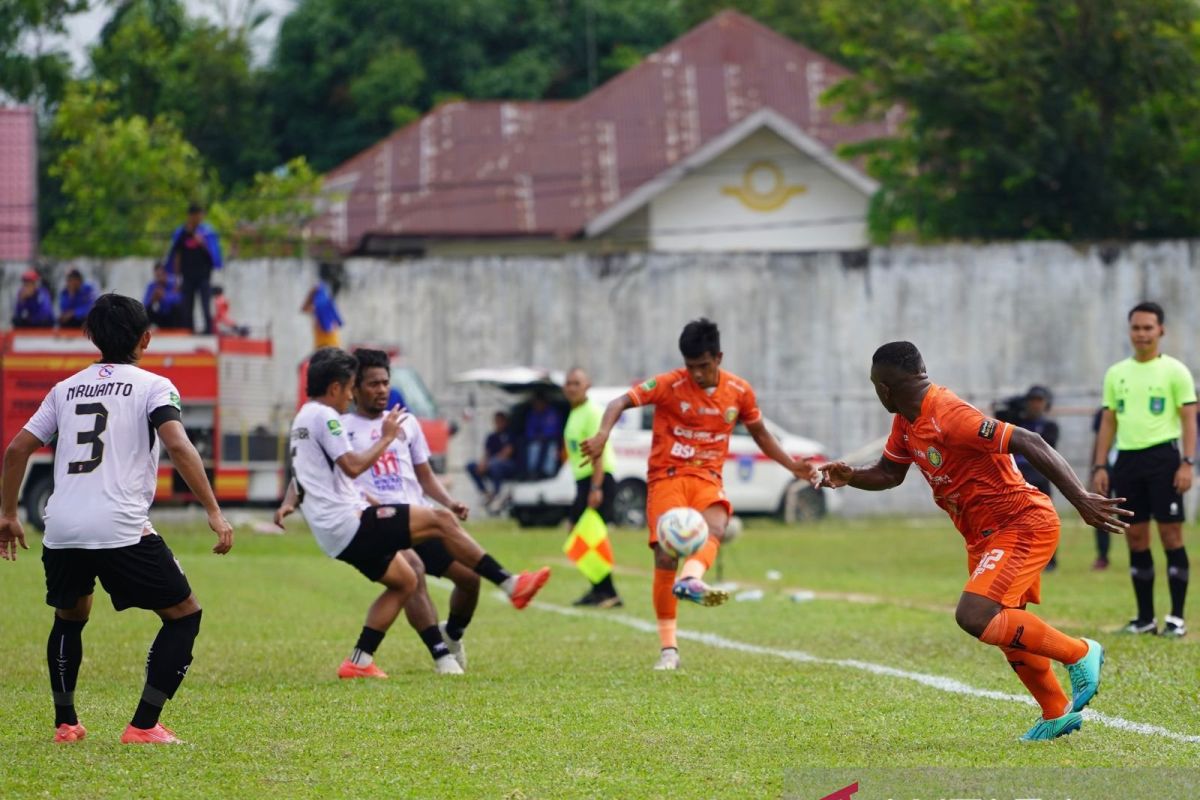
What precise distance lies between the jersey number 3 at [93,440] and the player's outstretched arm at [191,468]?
246 millimetres

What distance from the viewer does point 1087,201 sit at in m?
35.1

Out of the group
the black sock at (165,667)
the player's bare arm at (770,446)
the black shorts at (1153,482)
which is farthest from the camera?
the black shorts at (1153,482)

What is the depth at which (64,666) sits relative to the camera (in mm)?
8047

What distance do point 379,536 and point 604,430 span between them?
4.99 feet

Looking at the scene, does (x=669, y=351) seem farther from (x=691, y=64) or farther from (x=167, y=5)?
(x=167, y=5)

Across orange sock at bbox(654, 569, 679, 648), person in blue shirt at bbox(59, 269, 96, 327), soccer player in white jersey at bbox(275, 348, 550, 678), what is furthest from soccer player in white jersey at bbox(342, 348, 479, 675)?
person in blue shirt at bbox(59, 269, 96, 327)

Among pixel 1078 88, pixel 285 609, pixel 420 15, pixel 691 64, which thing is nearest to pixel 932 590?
pixel 285 609

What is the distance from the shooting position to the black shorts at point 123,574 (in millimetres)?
7773

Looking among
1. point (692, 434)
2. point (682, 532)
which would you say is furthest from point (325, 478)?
point (692, 434)

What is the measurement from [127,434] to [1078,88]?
29095mm

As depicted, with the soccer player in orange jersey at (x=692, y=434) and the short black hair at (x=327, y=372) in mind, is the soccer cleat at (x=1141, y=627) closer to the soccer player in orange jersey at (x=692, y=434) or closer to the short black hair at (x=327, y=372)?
the soccer player in orange jersey at (x=692, y=434)

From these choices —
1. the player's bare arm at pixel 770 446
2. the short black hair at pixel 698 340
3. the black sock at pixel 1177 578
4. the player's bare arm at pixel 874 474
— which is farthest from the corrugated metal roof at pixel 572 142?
the player's bare arm at pixel 874 474

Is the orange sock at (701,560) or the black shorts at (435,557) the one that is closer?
the orange sock at (701,560)

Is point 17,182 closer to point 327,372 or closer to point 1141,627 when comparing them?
point 327,372
